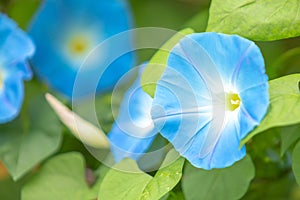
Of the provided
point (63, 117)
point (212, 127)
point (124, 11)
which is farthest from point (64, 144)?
point (212, 127)

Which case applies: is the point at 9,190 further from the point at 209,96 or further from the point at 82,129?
the point at 209,96

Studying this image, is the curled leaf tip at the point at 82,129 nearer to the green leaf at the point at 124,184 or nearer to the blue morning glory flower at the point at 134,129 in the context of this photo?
the blue morning glory flower at the point at 134,129

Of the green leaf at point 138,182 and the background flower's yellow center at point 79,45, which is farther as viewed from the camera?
the background flower's yellow center at point 79,45

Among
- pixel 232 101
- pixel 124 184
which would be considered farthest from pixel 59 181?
Answer: pixel 232 101

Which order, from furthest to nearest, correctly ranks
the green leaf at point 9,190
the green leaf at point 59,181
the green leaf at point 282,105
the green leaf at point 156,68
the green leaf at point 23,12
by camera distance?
the green leaf at point 23,12 → the green leaf at point 9,190 → the green leaf at point 59,181 → the green leaf at point 156,68 → the green leaf at point 282,105

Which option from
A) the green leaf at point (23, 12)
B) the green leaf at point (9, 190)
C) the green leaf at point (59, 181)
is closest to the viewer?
the green leaf at point (59, 181)

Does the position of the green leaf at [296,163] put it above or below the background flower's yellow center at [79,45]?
above

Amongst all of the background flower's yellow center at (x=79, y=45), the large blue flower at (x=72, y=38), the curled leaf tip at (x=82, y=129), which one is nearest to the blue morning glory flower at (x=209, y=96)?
the curled leaf tip at (x=82, y=129)

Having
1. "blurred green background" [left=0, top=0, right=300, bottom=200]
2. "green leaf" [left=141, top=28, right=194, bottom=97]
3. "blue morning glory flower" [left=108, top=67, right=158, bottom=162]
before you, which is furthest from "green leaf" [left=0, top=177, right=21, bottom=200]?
"green leaf" [left=141, top=28, right=194, bottom=97]
